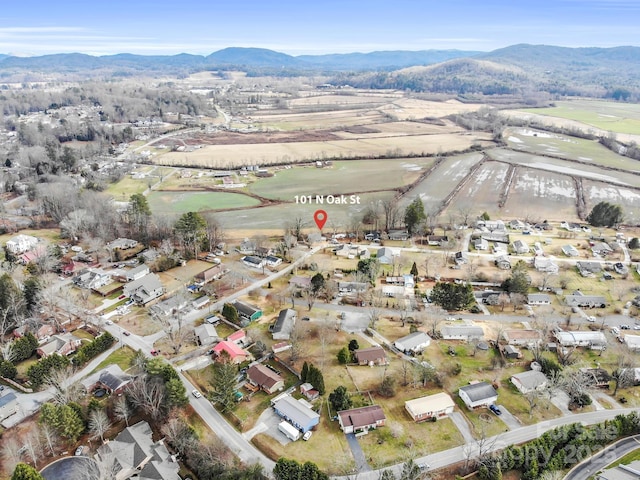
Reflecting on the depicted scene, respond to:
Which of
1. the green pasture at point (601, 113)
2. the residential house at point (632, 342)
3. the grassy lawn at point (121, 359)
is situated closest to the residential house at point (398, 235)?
the residential house at point (632, 342)

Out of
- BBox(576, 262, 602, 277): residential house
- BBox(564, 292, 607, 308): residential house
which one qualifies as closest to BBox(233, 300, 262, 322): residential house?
BBox(564, 292, 607, 308): residential house

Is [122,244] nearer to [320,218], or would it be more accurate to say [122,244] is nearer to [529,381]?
[320,218]

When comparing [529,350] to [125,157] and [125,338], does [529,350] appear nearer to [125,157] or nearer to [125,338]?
[125,338]

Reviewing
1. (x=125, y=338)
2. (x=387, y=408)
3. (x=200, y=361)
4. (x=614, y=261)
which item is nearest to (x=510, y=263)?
(x=614, y=261)

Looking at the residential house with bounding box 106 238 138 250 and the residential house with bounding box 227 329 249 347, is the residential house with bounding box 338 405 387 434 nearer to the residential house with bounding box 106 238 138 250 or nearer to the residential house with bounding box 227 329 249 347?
the residential house with bounding box 227 329 249 347

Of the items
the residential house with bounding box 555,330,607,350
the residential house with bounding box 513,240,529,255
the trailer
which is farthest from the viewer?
the residential house with bounding box 513,240,529,255

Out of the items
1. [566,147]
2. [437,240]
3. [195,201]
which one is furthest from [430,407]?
[566,147]

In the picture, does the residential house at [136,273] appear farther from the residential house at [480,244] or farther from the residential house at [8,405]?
the residential house at [480,244]
